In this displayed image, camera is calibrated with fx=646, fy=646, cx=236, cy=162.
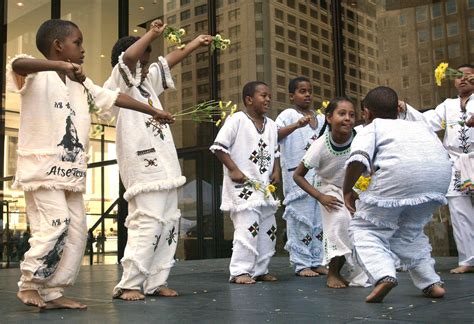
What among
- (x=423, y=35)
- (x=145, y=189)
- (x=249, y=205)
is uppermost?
(x=423, y=35)

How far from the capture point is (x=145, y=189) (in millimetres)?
4211

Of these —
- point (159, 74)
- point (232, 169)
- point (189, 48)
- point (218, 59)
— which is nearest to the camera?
Answer: point (189, 48)

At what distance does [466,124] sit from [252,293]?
2390 mm

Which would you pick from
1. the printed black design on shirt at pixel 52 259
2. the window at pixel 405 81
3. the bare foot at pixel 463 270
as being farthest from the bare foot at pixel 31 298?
the window at pixel 405 81

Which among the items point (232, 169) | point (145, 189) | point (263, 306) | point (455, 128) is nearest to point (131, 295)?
point (145, 189)

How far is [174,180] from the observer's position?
430 cm

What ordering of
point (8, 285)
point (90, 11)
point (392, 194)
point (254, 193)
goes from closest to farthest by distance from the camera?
1. point (392, 194)
2. point (254, 193)
3. point (8, 285)
4. point (90, 11)

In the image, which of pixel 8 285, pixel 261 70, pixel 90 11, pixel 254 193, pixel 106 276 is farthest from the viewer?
pixel 90 11

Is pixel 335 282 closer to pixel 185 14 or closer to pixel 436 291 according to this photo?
pixel 436 291

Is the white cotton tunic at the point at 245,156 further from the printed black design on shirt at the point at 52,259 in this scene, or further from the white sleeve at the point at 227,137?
the printed black design on shirt at the point at 52,259

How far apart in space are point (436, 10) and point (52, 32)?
653cm

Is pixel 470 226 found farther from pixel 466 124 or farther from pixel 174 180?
pixel 174 180

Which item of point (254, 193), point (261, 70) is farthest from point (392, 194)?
point (261, 70)

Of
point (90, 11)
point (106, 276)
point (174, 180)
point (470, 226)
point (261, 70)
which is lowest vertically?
point (106, 276)
